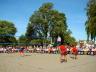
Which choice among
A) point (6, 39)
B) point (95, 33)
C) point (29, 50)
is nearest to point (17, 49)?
point (29, 50)

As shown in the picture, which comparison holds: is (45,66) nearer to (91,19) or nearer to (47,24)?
(91,19)

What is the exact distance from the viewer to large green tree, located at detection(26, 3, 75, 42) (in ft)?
250

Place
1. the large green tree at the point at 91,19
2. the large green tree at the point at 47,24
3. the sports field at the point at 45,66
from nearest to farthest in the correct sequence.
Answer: the sports field at the point at 45,66, the large green tree at the point at 91,19, the large green tree at the point at 47,24

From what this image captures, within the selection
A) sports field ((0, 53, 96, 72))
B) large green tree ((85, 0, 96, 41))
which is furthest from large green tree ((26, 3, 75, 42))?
sports field ((0, 53, 96, 72))

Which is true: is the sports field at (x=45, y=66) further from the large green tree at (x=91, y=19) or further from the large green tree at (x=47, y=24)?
the large green tree at (x=47, y=24)

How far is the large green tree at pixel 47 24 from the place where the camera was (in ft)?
250

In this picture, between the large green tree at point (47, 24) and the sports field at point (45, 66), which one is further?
the large green tree at point (47, 24)

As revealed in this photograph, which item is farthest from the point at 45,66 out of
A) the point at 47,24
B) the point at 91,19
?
the point at 47,24

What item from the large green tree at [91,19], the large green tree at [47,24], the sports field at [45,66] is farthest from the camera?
the large green tree at [47,24]

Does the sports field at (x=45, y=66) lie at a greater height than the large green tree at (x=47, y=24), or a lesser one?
lesser

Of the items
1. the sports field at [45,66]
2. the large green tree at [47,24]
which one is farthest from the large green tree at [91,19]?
the sports field at [45,66]

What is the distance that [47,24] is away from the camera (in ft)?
254

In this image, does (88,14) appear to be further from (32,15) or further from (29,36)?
(29,36)

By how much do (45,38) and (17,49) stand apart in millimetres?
24584
